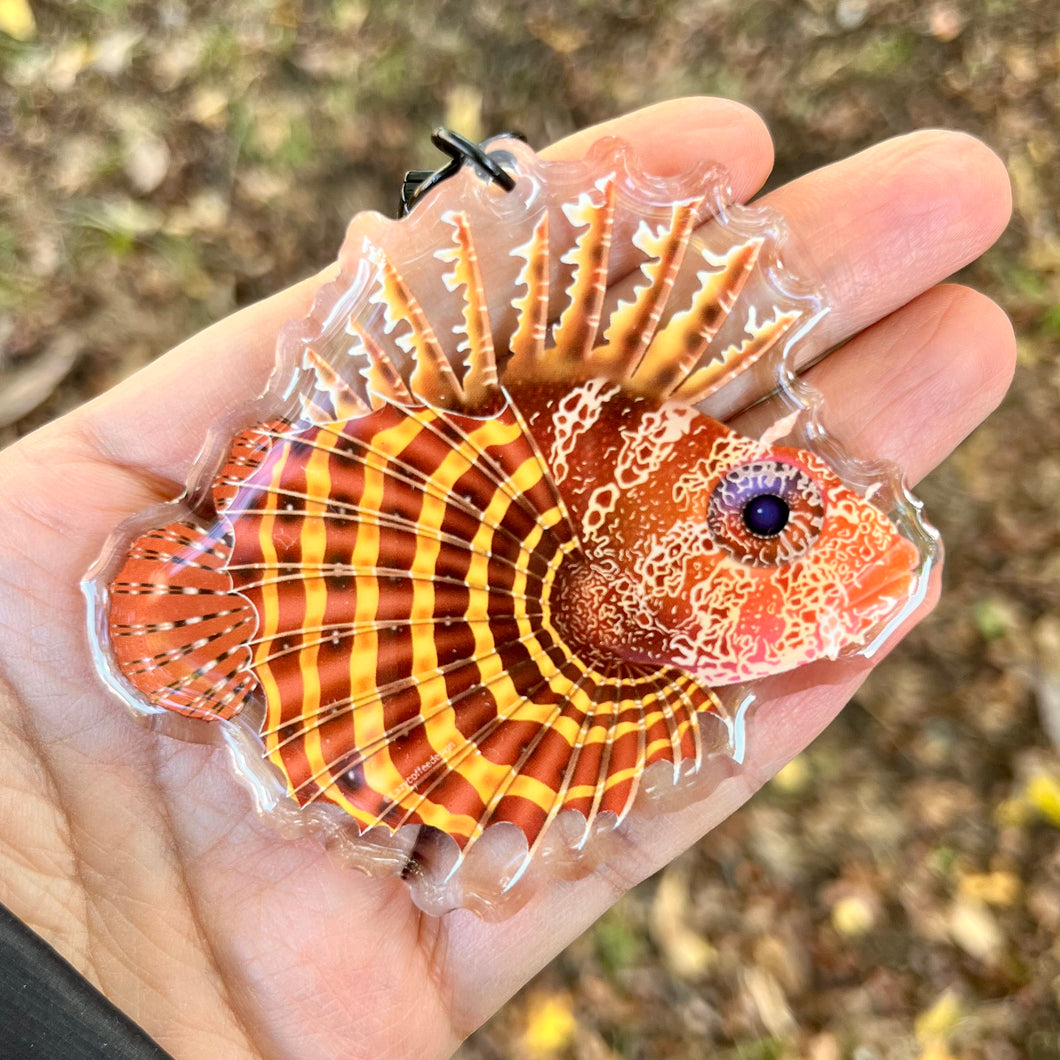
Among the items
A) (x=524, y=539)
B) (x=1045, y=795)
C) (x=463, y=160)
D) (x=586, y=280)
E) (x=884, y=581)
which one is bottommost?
(x=1045, y=795)

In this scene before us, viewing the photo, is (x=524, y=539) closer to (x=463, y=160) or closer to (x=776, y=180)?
(x=463, y=160)

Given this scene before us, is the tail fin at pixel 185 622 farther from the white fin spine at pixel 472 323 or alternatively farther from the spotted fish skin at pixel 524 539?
the white fin spine at pixel 472 323

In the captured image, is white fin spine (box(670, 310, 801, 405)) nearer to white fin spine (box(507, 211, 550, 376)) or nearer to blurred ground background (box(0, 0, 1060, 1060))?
white fin spine (box(507, 211, 550, 376))

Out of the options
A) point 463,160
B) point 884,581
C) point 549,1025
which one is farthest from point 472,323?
point 549,1025

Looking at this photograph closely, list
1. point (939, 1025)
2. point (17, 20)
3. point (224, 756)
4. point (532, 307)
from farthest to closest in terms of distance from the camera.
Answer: point (17, 20) < point (939, 1025) < point (224, 756) < point (532, 307)

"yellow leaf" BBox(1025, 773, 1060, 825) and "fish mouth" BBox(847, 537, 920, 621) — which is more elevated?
"fish mouth" BBox(847, 537, 920, 621)

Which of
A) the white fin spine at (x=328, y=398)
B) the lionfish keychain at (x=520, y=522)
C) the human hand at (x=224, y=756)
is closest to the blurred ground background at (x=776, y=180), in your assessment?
the human hand at (x=224, y=756)

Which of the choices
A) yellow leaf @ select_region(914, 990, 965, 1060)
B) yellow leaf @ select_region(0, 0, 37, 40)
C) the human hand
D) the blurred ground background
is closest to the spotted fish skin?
the human hand
